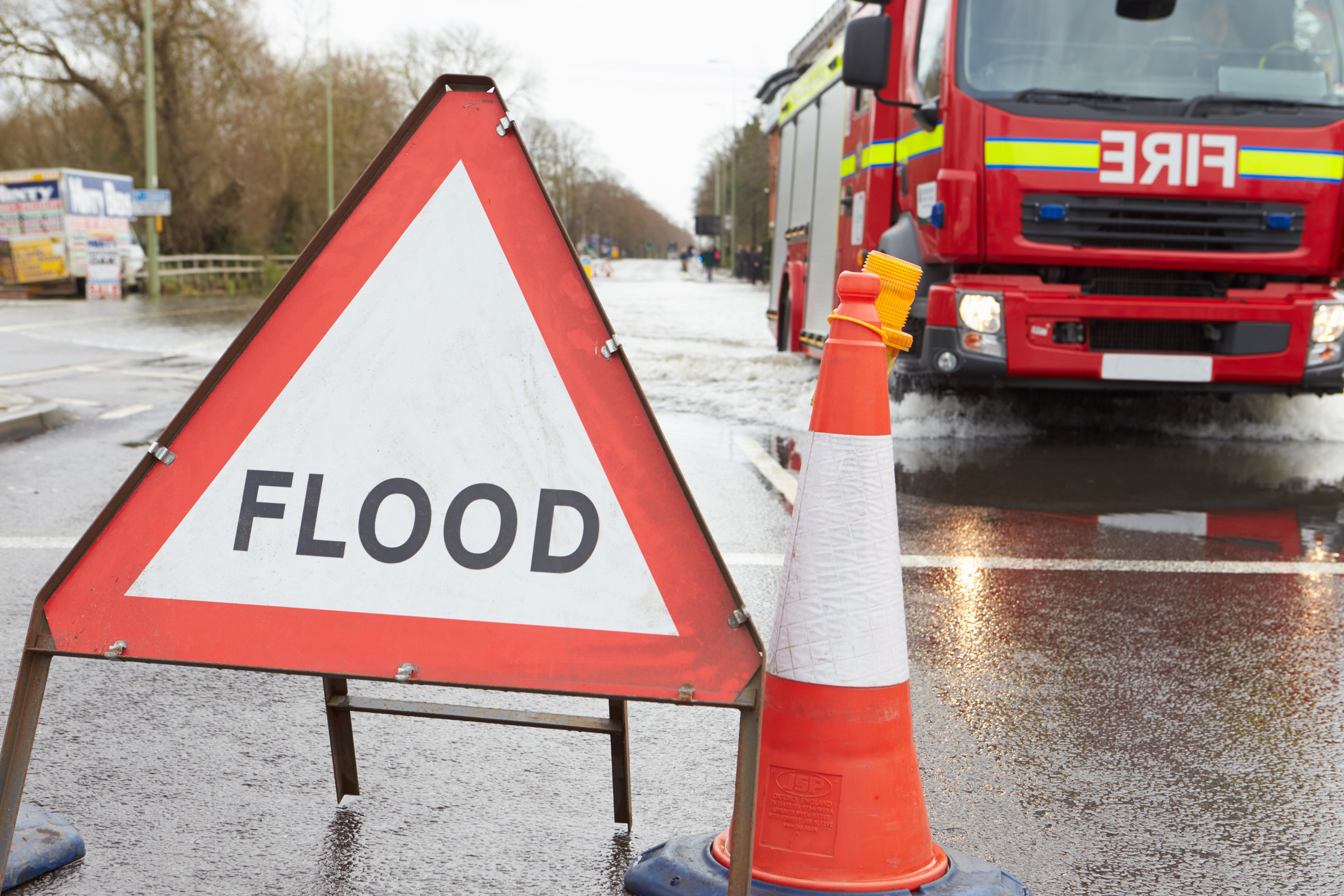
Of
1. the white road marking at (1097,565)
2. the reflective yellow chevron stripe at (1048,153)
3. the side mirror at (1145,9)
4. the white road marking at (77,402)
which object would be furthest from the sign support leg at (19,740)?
the white road marking at (77,402)

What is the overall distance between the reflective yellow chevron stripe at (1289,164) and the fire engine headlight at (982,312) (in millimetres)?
1582

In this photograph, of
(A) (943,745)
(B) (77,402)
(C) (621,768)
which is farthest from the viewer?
(B) (77,402)

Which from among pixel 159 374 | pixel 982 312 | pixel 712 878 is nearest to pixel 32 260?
pixel 159 374

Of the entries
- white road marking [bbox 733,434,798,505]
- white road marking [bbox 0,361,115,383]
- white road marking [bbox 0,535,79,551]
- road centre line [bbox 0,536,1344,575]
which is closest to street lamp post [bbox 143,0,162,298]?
white road marking [bbox 0,361,115,383]

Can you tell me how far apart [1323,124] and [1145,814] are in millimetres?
6051

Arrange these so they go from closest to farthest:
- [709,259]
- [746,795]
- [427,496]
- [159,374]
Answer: [746,795]
[427,496]
[159,374]
[709,259]

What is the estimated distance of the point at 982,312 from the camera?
7.68 metres

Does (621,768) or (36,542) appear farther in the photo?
(36,542)

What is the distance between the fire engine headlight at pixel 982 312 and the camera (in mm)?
7668

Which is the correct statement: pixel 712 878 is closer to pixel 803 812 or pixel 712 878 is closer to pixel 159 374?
pixel 803 812

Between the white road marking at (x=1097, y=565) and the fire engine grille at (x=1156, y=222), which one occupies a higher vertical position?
the fire engine grille at (x=1156, y=222)

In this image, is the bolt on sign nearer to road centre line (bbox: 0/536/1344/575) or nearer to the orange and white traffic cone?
the orange and white traffic cone

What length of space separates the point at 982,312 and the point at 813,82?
4849 mm

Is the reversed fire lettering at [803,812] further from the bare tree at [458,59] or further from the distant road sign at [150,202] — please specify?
the bare tree at [458,59]
